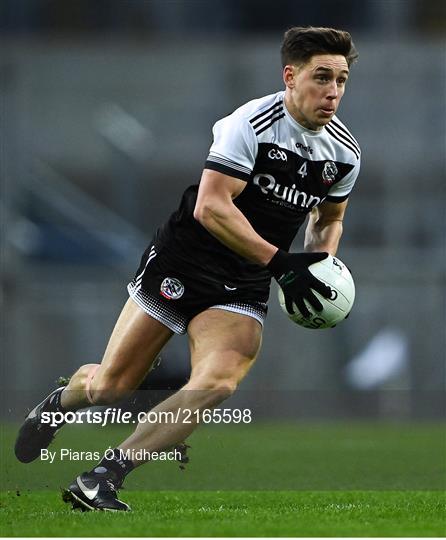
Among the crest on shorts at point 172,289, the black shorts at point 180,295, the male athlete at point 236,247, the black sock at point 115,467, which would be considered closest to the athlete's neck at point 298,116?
the male athlete at point 236,247

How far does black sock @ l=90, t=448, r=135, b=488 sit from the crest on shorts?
0.82 metres

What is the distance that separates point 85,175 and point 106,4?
266 cm

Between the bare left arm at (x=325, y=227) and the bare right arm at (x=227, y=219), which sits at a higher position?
the bare right arm at (x=227, y=219)

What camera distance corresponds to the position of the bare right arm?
18.6 feet

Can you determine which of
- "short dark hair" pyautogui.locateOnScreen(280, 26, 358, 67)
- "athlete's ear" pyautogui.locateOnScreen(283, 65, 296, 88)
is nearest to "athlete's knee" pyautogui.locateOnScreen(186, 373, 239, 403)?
"athlete's ear" pyautogui.locateOnScreen(283, 65, 296, 88)

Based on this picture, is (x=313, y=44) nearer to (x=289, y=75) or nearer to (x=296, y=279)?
(x=289, y=75)

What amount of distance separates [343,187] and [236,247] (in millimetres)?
864

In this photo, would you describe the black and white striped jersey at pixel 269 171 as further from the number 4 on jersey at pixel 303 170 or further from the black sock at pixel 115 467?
the black sock at pixel 115 467

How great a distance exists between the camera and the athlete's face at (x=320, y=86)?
231 inches

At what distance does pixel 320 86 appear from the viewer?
5887mm

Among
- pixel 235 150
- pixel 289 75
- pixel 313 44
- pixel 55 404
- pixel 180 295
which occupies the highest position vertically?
pixel 313 44

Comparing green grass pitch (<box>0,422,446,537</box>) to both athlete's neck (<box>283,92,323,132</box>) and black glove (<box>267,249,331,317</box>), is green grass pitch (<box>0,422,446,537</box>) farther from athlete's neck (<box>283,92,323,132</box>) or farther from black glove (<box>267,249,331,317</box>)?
athlete's neck (<box>283,92,323,132</box>)

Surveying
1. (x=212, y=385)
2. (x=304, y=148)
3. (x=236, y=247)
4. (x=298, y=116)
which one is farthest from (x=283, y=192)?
(x=212, y=385)

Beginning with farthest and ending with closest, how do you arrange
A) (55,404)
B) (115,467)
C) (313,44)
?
(55,404), (313,44), (115,467)
